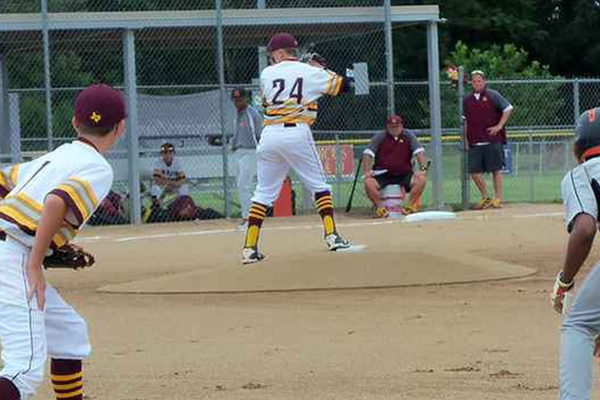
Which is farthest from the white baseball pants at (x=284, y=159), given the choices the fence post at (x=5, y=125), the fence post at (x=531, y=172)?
the fence post at (x=531, y=172)

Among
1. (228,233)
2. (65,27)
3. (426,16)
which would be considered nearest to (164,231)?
(228,233)

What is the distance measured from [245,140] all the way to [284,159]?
5.61 metres

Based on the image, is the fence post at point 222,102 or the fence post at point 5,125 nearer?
the fence post at point 222,102

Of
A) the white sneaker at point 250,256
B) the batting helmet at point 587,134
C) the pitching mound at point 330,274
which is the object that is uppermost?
the batting helmet at point 587,134

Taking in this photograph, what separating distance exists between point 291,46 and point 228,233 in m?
4.39

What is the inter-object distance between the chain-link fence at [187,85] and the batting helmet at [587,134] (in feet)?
41.6

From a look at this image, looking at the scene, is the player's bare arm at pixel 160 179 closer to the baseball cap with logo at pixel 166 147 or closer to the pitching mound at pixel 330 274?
the baseball cap with logo at pixel 166 147

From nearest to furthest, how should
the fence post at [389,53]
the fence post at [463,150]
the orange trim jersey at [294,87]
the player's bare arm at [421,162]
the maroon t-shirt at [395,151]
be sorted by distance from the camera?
the orange trim jersey at [294,87] → the player's bare arm at [421,162] → the maroon t-shirt at [395,151] → the fence post at [389,53] → the fence post at [463,150]

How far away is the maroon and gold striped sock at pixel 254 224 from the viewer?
12617mm

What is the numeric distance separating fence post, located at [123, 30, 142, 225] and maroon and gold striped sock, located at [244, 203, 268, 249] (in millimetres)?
6372

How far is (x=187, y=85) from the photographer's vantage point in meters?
20.8

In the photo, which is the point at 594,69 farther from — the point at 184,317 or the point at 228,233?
the point at 184,317

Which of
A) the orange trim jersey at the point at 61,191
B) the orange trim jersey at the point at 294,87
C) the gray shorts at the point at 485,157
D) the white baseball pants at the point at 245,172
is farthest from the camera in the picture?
the gray shorts at the point at 485,157

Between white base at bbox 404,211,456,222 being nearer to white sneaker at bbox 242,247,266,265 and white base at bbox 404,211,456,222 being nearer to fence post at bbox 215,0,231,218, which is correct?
fence post at bbox 215,0,231,218
